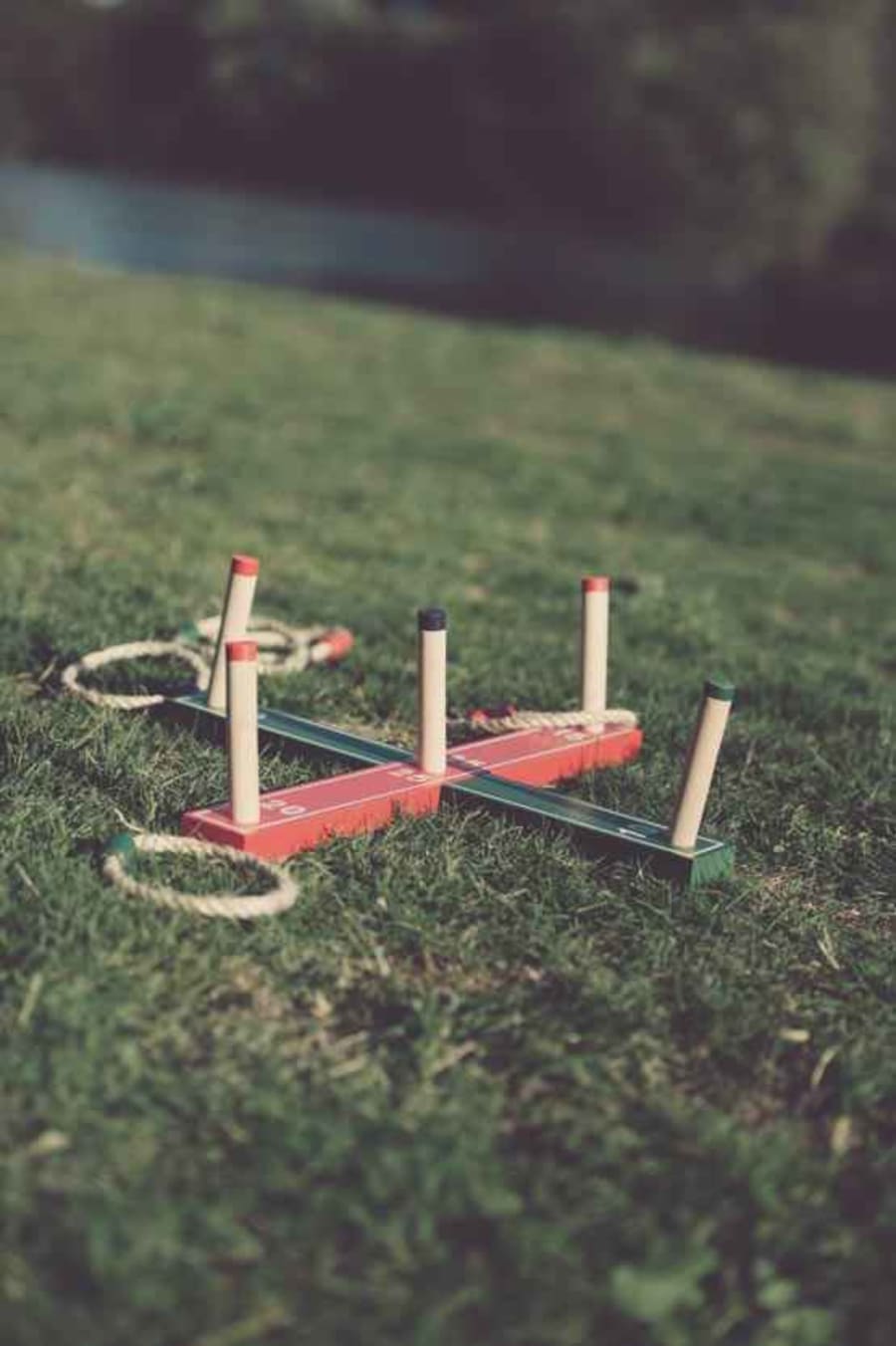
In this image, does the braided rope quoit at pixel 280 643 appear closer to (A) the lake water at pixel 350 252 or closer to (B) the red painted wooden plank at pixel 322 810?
(B) the red painted wooden plank at pixel 322 810

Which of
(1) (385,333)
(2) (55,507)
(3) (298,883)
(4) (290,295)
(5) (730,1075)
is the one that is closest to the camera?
(5) (730,1075)

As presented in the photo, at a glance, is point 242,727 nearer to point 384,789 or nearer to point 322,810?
point 322,810

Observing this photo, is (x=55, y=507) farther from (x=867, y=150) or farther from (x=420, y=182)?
(x=420, y=182)

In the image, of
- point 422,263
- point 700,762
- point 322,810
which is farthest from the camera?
point 422,263

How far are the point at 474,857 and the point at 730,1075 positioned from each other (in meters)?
1.00

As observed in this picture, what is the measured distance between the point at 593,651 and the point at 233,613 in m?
1.04

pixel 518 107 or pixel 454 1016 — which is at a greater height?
pixel 518 107

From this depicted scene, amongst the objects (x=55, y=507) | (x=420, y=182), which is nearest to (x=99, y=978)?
(x=55, y=507)

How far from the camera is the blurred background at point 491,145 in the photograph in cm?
3428

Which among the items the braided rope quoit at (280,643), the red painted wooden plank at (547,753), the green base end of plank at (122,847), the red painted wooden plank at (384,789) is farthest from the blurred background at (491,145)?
the green base end of plank at (122,847)

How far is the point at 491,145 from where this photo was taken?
51.1 m

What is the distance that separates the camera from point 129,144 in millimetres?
50906

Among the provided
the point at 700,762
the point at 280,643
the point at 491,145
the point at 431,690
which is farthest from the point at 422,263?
the point at 700,762

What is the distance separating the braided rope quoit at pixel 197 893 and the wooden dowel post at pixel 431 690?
64 cm
